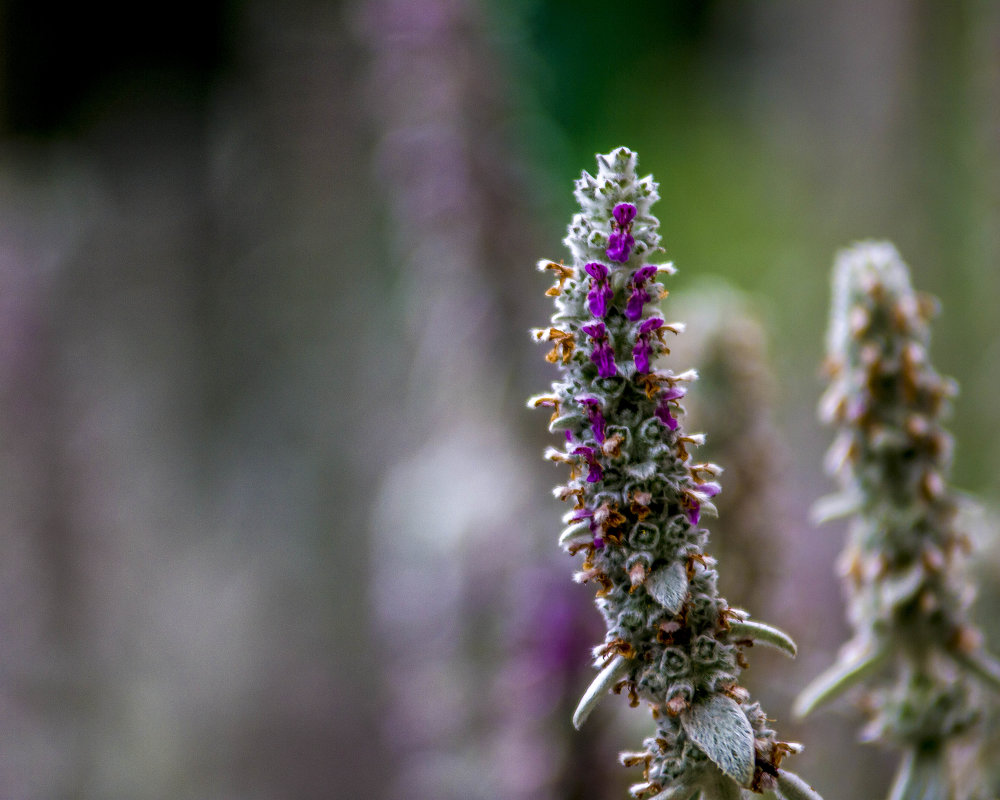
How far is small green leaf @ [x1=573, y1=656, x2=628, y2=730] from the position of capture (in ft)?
1.60

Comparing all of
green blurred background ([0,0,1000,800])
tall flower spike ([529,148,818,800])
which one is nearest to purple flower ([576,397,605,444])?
tall flower spike ([529,148,818,800])

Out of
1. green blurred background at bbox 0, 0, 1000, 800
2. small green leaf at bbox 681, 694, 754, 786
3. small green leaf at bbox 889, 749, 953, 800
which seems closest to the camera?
small green leaf at bbox 681, 694, 754, 786

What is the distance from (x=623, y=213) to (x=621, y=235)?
11 mm

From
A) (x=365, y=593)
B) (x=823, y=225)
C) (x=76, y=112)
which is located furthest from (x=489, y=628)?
(x=76, y=112)

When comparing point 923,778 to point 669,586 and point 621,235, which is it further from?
point 621,235

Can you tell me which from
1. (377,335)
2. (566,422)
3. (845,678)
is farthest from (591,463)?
(377,335)

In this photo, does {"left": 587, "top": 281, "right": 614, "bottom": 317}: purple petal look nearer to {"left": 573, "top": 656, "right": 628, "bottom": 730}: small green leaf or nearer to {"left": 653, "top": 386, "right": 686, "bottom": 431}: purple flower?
Result: {"left": 653, "top": 386, "right": 686, "bottom": 431}: purple flower

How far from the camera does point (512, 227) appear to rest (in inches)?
62.0

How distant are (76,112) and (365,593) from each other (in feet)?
7.17

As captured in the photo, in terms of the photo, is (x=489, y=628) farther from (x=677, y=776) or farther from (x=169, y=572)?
(x=169, y=572)

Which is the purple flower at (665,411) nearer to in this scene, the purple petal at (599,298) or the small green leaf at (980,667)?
the purple petal at (599,298)

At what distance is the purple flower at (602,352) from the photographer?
19.4 inches

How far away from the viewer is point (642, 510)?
499mm

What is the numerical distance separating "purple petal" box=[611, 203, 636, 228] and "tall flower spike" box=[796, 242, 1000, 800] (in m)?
0.25
